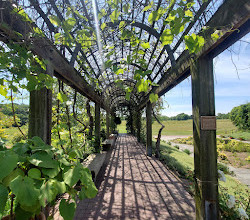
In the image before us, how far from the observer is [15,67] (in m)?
1.28

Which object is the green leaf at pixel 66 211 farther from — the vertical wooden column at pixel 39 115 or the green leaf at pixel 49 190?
the vertical wooden column at pixel 39 115

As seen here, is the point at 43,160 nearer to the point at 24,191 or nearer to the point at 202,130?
the point at 24,191

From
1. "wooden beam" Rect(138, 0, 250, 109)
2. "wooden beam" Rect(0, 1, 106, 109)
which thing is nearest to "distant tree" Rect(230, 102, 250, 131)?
"wooden beam" Rect(138, 0, 250, 109)

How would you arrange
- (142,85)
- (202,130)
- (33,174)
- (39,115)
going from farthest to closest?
(202,130)
(39,115)
(142,85)
(33,174)

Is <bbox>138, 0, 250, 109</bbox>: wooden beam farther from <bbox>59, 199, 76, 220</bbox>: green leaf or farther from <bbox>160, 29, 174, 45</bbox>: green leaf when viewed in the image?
<bbox>59, 199, 76, 220</bbox>: green leaf

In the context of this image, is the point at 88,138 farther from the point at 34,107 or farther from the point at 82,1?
the point at 82,1

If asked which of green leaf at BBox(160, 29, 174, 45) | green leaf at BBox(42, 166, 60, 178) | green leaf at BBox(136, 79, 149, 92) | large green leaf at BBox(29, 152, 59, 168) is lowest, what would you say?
green leaf at BBox(42, 166, 60, 178)

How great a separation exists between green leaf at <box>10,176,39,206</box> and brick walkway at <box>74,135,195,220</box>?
2198 millimetres

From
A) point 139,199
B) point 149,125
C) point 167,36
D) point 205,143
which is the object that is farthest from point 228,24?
point 149,125

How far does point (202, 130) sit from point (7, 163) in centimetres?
184

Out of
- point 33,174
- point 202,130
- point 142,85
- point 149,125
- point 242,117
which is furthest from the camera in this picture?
point 242,117

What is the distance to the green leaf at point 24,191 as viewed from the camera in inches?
19.6

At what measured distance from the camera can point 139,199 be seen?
281cm

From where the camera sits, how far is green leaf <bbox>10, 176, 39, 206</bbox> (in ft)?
1.63
